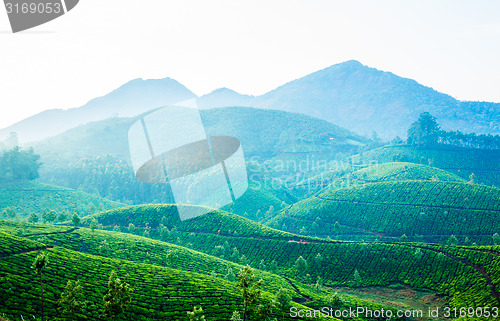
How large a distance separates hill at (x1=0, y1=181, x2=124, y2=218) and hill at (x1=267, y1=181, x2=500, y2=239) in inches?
3653

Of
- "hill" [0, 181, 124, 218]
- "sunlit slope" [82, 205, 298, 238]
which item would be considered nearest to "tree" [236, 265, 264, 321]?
"sunlit slope" [82, 205, 298, 238]

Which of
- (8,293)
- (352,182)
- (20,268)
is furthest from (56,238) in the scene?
(352,182)

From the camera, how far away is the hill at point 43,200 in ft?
464

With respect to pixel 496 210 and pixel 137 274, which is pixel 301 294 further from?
pixel 496 210

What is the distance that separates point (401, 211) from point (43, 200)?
156082 millimetres

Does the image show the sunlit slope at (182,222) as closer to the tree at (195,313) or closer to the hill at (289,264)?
the hill at (289,264)

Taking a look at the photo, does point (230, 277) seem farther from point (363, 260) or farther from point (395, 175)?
point (395, 175)

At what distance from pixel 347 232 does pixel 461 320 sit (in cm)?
6958

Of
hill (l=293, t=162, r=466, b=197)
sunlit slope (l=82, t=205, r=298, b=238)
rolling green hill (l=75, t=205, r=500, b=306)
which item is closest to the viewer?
rolling green hill (l=75, t=205, r=500, b=306)

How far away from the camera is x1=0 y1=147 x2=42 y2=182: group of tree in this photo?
170125mm

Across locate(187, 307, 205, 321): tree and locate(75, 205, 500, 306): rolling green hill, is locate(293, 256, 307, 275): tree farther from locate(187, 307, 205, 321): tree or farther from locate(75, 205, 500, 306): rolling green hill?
locate(187, 307, 205, 321): tree

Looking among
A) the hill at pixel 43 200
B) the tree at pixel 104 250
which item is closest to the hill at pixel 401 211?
the tree at pixel 104 250

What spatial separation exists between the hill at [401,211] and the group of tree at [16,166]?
458ft

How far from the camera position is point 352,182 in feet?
561
